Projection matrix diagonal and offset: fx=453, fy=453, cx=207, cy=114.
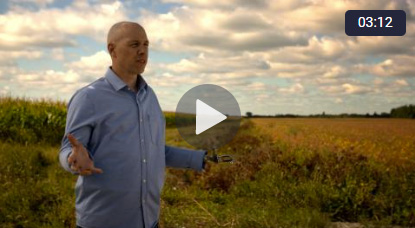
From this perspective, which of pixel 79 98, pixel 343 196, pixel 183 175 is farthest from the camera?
pixel 183 175

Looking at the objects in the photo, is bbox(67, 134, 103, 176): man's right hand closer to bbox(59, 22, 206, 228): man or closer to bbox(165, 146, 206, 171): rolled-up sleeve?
bbox(59, 22, 206, 228): man

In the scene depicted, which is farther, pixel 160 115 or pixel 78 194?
pixel 160 115

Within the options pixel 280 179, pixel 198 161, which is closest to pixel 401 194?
pixel 280 179

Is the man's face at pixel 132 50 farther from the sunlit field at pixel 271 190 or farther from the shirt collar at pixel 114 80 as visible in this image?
the sunlit field at pixel 271 190

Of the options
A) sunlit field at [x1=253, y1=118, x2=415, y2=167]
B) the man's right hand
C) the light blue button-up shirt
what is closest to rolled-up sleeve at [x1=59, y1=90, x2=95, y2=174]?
the light blue button-up shirt

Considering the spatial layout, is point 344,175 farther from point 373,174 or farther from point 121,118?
point 121,118

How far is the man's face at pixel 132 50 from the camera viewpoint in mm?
2475

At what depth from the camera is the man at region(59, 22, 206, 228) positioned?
2.37 m

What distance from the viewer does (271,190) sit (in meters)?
6.69

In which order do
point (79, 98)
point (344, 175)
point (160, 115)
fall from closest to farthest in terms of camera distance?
point (79, 98)
point (160, 115)
point (344, 175)

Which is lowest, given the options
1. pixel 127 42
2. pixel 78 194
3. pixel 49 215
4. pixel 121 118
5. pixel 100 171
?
pixel 49 215

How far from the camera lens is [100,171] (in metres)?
2.20

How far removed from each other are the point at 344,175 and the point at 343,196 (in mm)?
674

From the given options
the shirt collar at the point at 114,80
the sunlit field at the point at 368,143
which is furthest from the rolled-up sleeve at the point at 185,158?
the sunlit field at the point at 368,143
